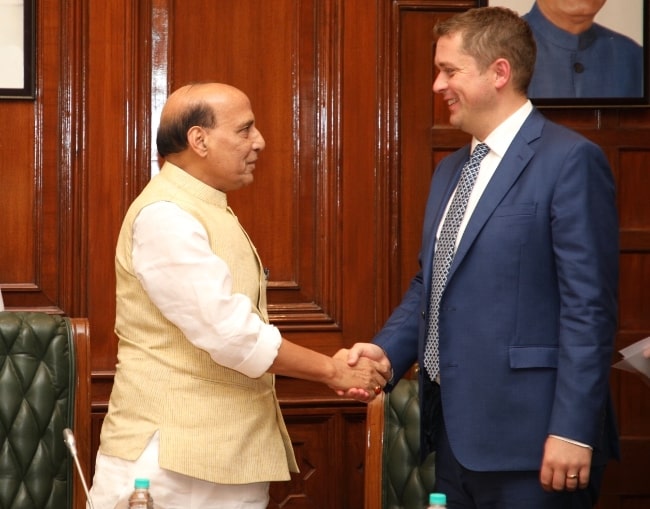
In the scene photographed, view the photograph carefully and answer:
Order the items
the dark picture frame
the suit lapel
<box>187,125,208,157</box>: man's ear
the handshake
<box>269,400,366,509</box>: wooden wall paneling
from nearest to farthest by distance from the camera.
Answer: the suit lapel → <box>187,125,208,157</box>: man's ear → the handshake → the dark picture frame → <box>269,400,366,509</box>: wooden wall paneling

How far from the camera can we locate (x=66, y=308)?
3.73m

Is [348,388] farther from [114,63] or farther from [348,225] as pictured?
[114,63]

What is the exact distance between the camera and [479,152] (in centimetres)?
260

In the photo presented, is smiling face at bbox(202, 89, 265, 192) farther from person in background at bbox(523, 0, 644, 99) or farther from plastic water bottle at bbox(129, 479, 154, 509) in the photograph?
person in background at bbox(523, 0, 644, 99)

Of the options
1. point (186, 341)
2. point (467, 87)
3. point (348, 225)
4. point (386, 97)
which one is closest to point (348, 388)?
point (186, 341)

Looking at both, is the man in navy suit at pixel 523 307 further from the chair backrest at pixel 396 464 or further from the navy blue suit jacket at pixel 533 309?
the chair backrest at pixel 396 464

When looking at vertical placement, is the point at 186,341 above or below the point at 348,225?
below

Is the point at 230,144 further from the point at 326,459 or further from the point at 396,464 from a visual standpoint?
the point at 326,459

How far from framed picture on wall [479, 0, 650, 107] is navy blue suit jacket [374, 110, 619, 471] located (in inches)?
57.0

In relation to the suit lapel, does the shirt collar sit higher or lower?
higher

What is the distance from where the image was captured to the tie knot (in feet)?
8.48

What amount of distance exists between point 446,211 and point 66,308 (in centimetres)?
165

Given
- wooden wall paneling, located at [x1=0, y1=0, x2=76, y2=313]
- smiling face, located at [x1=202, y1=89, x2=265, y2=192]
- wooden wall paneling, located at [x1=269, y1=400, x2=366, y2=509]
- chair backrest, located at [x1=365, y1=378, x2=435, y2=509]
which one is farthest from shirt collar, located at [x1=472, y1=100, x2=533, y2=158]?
wooden wall paneling, located at [x1=0, y1=0, x2=76, y2=313]

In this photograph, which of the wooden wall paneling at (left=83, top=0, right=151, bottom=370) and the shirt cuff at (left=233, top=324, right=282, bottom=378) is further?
the wooden wall paneling at (left=83, top=0, right=151, bottom=370)
